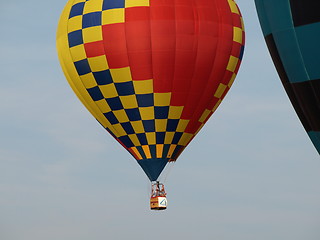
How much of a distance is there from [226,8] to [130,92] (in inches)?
146

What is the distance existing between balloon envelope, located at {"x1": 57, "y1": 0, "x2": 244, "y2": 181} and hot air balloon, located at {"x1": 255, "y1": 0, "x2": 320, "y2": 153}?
5.74 metres

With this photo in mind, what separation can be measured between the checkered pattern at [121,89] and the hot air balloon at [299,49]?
6271 mm

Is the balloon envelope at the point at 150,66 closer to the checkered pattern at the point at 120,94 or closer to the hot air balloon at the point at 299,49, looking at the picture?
the checkered pattern at the point at 120,94

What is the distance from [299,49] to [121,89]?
7590 millimetres

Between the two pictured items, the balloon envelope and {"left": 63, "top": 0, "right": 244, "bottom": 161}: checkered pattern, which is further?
{"left": 63, "top": 0, "right": 244, "bottom": 161}: checkered pattern

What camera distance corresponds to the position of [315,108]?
21719 mm

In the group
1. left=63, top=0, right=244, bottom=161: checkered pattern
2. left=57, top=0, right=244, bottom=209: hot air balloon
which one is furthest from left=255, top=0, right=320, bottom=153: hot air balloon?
left=63, top=0, right=244, bottom=161: checkered pattern

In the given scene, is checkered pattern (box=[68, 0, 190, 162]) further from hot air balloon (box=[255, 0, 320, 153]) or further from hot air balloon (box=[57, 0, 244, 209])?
hot air balloon (box=[255, 0, 320, 153])

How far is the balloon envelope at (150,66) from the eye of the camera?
27984mm

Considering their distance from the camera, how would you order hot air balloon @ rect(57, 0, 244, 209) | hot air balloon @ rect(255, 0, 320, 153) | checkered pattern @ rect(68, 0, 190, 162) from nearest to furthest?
hot air balloon @ rect(255, 0, 320, 153) < hot air balloon @ rect(57, 0, 244, 209) < checkered pattern @ rect(68, 0, 190, 162)

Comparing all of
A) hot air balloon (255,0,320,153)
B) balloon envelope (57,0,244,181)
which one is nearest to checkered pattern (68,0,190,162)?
balloon envelope (57,0,244,181)

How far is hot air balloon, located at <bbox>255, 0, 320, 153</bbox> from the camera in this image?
21.5 metres

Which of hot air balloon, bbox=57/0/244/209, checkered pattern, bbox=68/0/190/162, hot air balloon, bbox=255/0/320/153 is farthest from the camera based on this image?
checkered pattern, bbox=68/0/190/162

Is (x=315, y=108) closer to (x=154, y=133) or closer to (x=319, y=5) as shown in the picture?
(x=319, y=5)
